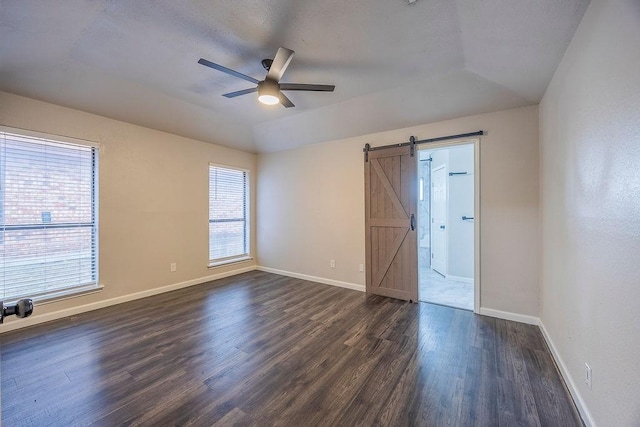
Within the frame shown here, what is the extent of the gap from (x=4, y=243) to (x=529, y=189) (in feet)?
18.9

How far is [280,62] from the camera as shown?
2.21 meters

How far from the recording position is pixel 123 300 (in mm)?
3646

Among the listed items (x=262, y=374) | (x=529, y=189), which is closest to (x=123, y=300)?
(x=262, y=374)

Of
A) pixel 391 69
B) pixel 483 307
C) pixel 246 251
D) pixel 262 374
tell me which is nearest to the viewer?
pixel 262 374

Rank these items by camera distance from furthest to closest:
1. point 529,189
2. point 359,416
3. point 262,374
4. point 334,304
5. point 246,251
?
1. point 246,251
2. point 334,304
3. point 529,189
4. point 262,374
5. point 359,416

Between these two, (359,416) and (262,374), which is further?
(262,374)

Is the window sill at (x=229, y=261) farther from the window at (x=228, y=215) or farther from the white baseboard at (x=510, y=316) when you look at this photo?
the white baseboard at (x=510, y=316)

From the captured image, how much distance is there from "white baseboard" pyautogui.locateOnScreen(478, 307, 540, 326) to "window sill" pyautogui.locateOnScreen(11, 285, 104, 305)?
4908mm

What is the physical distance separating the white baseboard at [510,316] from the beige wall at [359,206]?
4 centimetres

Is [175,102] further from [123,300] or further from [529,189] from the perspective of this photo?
[529,189]

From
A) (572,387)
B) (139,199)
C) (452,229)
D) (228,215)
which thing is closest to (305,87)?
(139,199)

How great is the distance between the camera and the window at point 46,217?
2.84 meters

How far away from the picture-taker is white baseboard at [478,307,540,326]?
2953mm

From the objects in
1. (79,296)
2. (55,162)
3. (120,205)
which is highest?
(55,162)
